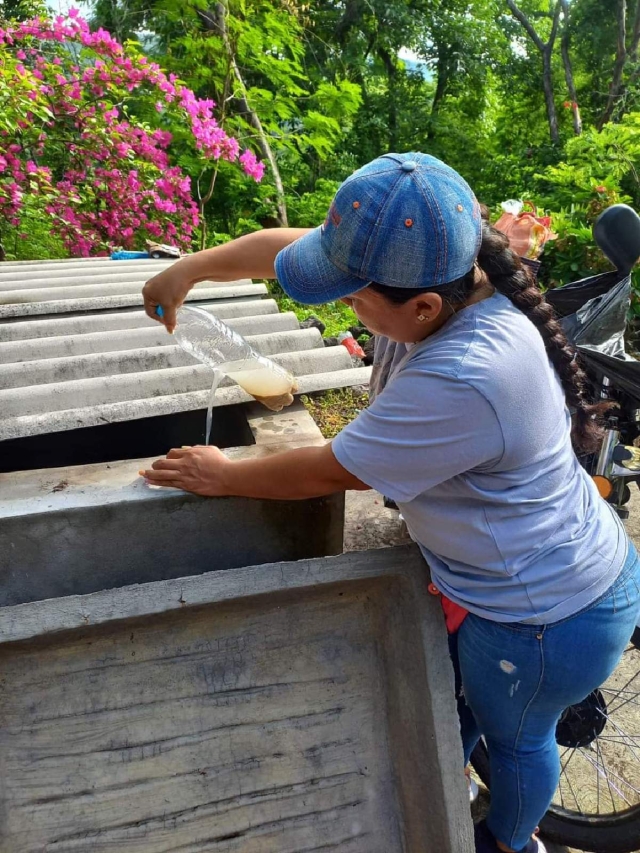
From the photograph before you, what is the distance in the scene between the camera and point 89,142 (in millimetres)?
5699

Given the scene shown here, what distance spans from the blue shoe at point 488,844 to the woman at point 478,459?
0.17 m

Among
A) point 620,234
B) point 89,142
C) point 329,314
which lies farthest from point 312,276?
point 329,314

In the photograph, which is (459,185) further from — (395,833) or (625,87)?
(625,87)

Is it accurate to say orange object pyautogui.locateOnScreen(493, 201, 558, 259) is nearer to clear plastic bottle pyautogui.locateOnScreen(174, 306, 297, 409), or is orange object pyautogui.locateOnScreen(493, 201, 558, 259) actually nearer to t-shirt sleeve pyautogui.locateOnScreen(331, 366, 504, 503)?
clear plastic bottle pyautogui.locateOnScreen(174, 306, 297, 409)

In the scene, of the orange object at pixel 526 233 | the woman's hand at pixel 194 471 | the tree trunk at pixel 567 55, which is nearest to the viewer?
the woman's hand at pixel 194 471

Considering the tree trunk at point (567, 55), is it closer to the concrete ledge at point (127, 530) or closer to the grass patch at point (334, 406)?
the grass patch at point (334, 406)

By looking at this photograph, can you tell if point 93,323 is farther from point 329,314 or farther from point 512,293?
point 329,314

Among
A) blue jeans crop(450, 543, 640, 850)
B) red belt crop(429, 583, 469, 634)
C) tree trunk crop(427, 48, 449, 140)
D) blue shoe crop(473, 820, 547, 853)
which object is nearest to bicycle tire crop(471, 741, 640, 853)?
blue shoe crop(473, 820, 547, 853)

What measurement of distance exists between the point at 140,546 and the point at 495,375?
1210mm

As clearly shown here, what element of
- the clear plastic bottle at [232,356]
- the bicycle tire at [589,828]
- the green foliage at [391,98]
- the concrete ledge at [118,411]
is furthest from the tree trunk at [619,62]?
the bicycle tire at [589,828]

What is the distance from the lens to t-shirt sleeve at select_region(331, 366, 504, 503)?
1221 mm

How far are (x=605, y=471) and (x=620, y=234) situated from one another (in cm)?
80

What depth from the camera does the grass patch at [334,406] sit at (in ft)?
10.8

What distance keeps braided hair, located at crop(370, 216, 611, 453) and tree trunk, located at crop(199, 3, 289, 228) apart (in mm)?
7922
